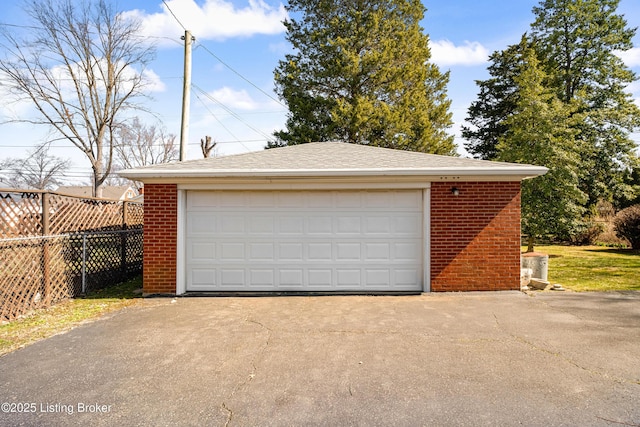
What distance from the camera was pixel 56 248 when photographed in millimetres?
6531

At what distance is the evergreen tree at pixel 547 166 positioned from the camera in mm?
12820

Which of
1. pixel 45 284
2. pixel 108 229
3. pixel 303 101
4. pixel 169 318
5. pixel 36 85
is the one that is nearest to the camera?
pixel 169 318

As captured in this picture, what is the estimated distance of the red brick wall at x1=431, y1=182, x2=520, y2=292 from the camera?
7098 millimetres

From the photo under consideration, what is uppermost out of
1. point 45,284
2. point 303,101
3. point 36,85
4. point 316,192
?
point 36,85

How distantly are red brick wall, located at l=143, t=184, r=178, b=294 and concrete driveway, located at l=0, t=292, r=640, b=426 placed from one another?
1.09m

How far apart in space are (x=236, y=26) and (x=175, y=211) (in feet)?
21.9

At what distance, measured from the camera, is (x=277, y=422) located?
9.44 feet

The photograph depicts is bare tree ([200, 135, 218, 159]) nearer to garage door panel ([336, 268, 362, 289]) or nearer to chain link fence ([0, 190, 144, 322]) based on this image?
chain link fence ([0, 190, 144, 322])

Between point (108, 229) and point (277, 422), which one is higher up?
point (108, 229)

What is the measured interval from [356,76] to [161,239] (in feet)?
43.8

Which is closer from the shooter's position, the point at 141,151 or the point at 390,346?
the point at 390,346

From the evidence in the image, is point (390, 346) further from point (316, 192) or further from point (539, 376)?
point (316, 192)

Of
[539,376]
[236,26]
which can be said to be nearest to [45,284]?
[539,376]

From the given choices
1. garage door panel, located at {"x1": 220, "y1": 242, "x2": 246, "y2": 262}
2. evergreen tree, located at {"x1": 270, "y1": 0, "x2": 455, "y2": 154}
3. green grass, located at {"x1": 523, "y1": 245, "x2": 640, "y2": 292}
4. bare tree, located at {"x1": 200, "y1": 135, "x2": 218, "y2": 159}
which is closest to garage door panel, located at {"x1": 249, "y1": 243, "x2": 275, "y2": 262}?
garage door panel, located at {"x1": 220, "y1": 242, "x2": 246, "y2": 262}
